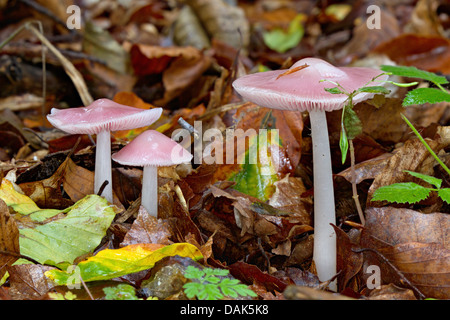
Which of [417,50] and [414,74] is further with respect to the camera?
[417,50]

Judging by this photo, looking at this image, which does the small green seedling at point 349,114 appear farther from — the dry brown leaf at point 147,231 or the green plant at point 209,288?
the dry brown leaf at point 147,231

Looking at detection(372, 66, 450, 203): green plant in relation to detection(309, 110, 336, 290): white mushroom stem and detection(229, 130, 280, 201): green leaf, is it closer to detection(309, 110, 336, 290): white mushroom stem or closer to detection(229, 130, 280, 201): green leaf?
detection(309, 110, 336, 290): white mushroom stem

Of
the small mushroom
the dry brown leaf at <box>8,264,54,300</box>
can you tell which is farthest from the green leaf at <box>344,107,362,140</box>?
the dry brown leaf at <box>8,264,54,300</box>

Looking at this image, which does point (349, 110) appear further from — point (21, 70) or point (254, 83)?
point (21, 70)

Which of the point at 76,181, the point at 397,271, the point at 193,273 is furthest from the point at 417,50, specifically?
the point at 193,273

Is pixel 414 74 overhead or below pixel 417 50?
below
